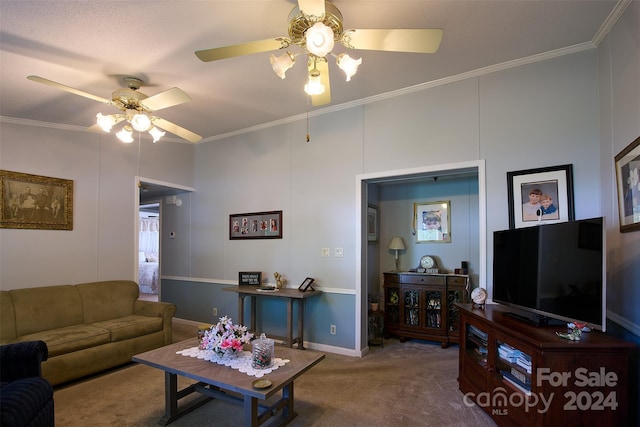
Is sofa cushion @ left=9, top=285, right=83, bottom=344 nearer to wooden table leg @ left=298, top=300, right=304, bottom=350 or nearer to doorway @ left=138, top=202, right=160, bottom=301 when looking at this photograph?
wooden table leg @ left=298, top=300, right=304, bottom=350

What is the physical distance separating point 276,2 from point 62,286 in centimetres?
363

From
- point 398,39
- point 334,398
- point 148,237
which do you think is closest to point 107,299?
point 334,398

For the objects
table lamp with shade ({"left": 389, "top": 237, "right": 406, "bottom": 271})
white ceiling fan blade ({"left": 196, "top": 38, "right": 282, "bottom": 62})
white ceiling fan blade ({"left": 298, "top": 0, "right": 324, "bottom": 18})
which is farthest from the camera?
table lamp with shade ({"left": 389, "top": 237, "right": 406, "bottom": 271})

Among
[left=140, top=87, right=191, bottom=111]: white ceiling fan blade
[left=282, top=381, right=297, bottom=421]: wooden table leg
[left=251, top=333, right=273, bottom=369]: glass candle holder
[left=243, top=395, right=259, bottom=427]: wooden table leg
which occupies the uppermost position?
[left=140, top=87, right=191, bottom=111]: white ceiling fan blade

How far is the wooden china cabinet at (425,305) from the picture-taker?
4.01 metres

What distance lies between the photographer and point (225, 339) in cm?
230

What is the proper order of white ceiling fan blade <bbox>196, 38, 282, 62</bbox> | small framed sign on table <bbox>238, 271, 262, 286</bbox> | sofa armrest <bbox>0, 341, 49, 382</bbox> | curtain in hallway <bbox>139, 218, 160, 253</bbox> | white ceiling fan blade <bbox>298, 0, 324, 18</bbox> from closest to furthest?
white ceiling fan blade <bbox>298, 0, 324, 18</bbox>, white ceiling fan blade <bbox>196, 38, 282, 62</bbox>, sofa armrest <bbox>0, 341, 49, 382</bbox>, small framed sign on table <bbox>238, 271, 262, 286</bbox>, curtain in hallway <bbox>139, 218, 160, 253</bbox>

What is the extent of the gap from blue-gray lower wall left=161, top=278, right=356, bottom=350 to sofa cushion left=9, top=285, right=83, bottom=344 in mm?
1653


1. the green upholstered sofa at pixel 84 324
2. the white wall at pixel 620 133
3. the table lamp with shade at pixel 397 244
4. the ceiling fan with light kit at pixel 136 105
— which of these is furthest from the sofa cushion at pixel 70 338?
the white wall at pixel 620 133

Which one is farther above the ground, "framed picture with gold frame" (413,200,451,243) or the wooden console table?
"framed picture with gold frame" (413,200,451,243)

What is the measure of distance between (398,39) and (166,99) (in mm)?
1902

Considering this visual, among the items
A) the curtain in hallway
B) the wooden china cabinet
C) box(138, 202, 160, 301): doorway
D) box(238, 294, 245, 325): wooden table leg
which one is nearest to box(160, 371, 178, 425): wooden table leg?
box(238, 294, 245, 325): wooden table leg

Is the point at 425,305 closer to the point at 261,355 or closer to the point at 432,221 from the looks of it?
the point at 432,221

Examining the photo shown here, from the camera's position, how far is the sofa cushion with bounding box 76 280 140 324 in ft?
11.9
